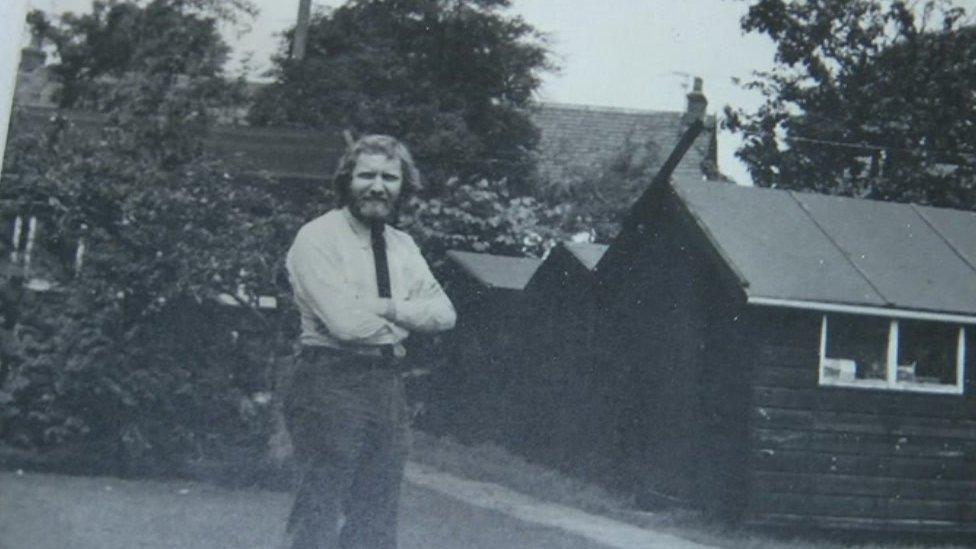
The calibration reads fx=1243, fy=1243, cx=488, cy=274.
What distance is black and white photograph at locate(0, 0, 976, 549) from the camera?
22.0ft

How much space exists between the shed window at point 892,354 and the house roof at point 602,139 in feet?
16.6

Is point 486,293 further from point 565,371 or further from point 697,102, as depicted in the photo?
point 697,102

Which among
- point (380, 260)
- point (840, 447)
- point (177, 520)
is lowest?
point (177, 520)

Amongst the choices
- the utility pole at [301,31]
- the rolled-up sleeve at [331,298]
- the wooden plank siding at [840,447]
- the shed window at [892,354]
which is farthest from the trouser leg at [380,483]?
the shed window at [892,354]

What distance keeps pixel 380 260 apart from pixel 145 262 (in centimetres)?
458

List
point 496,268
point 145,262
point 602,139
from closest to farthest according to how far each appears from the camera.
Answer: point 145,262
point 496,268
point 602,139

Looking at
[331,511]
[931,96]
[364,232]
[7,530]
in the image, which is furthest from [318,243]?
[931,96]

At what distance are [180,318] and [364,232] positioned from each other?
4588mm

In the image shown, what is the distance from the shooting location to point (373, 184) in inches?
130

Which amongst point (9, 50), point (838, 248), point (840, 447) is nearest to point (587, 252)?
point (838, 248)

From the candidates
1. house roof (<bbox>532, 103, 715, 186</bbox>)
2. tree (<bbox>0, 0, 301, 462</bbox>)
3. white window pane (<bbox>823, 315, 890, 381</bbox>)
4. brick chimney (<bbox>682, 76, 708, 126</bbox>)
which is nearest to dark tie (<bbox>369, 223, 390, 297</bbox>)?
tree (<bbox>0, 0, 301, 462</bbox>)

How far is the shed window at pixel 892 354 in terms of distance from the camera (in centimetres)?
888

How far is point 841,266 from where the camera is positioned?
9.01 metres

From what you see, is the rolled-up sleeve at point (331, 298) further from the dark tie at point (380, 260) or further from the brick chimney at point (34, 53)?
the brick chimney at point (34, 53)
